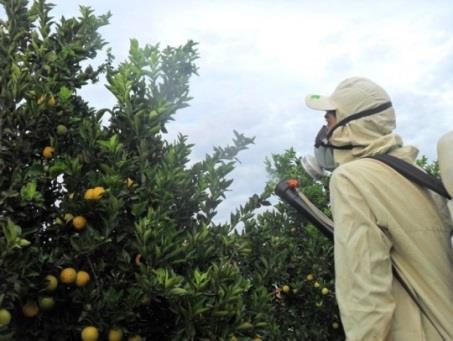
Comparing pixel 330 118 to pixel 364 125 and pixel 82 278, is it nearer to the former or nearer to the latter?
pixel 364 125

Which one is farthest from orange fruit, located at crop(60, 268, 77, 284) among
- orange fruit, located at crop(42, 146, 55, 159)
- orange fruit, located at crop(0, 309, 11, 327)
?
orange fruit, located at crop(42, 146, 55, 159)

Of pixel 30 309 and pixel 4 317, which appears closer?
pixel 4 317

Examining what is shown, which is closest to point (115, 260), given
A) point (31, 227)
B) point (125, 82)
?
point (31, 227)

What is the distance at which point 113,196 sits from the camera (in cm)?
289

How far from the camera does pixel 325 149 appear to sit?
114 inches

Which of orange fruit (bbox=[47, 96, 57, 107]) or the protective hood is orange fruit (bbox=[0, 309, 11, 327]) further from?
the protective hood

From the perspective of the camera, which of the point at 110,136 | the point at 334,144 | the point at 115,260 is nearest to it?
the point at 334,144

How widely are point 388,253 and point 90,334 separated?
4.14 ft

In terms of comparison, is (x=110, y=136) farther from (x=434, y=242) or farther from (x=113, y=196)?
(x=434, y=242)

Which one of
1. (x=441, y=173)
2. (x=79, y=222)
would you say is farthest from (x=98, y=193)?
(x=441, y=173)

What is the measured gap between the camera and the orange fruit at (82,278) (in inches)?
112

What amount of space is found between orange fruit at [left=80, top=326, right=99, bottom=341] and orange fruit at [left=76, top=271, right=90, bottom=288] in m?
0.19

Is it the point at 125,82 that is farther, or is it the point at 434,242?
the point at 125,82

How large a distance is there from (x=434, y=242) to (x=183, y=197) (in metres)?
1.27
